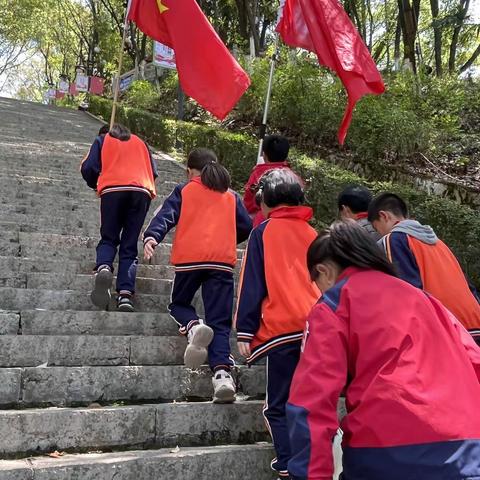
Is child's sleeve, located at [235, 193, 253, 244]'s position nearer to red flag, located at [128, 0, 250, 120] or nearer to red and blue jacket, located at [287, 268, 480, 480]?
red flag, located at [128, 0, 250, 120]

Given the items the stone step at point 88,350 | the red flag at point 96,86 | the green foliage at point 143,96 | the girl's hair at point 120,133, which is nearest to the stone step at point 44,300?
the stone step at point 88,350

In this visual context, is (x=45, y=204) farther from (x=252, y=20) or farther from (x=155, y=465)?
(x=252, y=20)

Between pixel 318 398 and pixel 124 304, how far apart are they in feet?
9.79

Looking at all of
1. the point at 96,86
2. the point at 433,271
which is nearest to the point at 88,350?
the point at 433,271

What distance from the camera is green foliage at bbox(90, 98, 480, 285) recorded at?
5430mm

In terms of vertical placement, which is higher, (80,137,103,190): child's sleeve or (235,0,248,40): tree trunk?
(235,0,248,40): tree trunk

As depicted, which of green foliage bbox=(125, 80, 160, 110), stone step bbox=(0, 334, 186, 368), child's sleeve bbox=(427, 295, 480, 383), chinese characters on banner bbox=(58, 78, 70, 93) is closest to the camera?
child's sleeve bbox=(427, 295, 480, 383)

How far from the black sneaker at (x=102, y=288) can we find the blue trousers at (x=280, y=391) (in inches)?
68.3

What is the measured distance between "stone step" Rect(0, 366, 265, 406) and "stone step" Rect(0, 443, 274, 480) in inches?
19.9

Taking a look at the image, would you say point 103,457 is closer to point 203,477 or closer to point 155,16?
point 203,477

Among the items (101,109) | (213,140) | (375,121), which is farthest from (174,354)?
(101,109)

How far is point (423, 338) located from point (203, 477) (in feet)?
5.29

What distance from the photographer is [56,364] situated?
140 inches

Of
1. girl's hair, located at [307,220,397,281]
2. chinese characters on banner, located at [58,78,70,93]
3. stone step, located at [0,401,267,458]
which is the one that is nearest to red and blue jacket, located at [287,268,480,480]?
girl's hair, located at [307,220,397,281]
